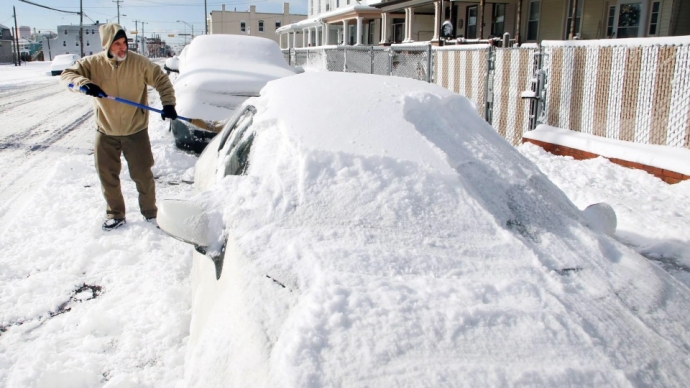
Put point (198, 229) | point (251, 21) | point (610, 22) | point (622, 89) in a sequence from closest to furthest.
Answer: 1. point (198, 229)
2. point (622, 89)
3. point (610, 22)
4. point (251, 21)

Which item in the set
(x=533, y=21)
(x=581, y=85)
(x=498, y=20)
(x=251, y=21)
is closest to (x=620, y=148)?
(x=581, y=85)

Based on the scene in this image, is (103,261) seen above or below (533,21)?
below

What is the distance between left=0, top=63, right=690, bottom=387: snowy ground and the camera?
2.72 meters

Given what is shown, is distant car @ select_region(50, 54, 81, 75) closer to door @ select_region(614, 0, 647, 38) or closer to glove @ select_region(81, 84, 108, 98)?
door @ select_region(614, 0, 647, 38)

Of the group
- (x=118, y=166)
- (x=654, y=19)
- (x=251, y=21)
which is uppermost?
(x=251, y=21)

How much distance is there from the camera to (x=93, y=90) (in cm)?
435

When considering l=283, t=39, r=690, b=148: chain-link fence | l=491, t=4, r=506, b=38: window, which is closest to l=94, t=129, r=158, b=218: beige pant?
l=283, t=39, r=690, b=148: chain-link fence

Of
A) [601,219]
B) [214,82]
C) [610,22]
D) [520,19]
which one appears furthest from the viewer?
[610,22]

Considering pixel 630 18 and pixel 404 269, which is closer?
pixel 404 269

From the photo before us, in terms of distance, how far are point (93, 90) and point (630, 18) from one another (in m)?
15.6

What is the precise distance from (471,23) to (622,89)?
17607 mm

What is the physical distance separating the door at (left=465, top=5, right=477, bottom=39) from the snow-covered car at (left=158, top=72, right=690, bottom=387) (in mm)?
21677

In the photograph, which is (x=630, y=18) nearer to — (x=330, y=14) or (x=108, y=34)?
(x=108, y=34)

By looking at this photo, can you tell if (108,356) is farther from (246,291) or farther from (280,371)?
(280,371)
